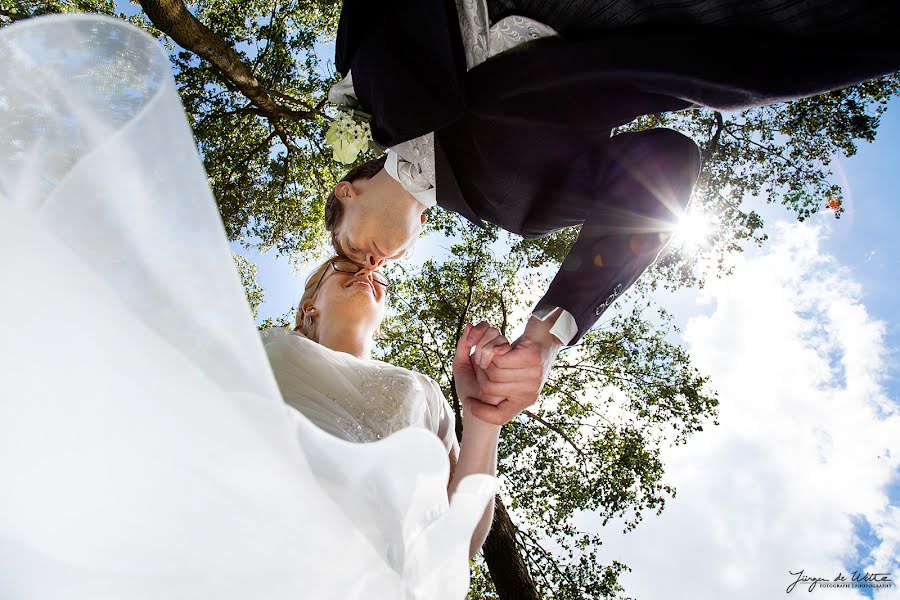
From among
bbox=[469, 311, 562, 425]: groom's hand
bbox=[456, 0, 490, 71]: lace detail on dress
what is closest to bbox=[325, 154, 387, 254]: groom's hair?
bbox=[456, 0, 490, 71]: lace detail on dress

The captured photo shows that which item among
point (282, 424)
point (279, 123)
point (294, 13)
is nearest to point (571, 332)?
point (282, 424)

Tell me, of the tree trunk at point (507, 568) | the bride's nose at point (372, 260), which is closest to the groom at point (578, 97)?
the bride's nose at point (372, 260)

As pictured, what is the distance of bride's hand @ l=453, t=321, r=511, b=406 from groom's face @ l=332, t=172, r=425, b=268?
1.11 m

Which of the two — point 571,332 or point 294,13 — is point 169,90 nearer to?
point 571,332

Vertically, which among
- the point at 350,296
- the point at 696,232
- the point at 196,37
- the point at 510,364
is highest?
the point at 696,232

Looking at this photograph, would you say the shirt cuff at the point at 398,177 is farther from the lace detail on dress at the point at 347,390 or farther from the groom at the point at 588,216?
the lace detail on dress at the point at 347,390

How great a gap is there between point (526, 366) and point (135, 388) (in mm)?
1120

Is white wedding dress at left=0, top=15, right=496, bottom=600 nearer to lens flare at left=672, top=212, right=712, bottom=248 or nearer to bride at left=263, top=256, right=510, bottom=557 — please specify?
bride at left=263, top=256, right=510, bottom=557

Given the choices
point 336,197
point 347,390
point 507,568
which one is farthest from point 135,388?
point 507,568

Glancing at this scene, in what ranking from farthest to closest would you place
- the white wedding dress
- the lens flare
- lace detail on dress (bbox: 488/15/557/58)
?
the lens flare → lace detail on dress (bbox: 488/15/557/58) → the white wedding dress

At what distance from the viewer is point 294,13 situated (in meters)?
9.98

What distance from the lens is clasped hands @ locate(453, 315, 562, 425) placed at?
164 centimetres

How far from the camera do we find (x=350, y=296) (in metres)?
2.84

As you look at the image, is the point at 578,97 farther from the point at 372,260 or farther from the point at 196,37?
the point at 196,37
